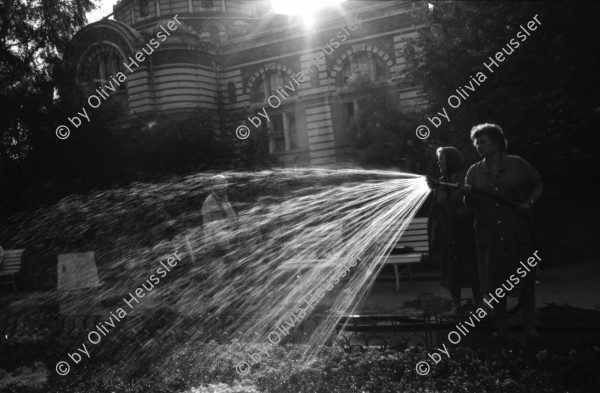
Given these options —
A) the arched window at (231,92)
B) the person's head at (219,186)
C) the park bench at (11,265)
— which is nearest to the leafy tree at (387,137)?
the person's head at (219,186)

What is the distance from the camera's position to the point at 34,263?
1609cm

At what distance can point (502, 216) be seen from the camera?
5.51m

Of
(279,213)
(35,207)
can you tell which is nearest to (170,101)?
(35,207)

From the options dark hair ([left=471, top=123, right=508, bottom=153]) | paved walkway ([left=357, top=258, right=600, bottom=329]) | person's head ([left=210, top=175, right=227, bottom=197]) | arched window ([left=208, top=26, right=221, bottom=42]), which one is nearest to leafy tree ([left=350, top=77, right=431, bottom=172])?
paved walkway ([left=357, top=258, right=600, bottom=329])

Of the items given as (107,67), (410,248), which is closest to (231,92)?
(107,67)

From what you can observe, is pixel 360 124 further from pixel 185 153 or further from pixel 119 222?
pixel 119 222

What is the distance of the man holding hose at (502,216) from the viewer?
548 centimetres

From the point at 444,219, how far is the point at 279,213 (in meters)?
4.71

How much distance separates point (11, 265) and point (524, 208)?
531 inches

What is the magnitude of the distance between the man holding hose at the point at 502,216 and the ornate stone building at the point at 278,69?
22.5m

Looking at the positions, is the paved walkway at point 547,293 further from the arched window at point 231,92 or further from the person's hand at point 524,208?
the arched window at point 231,92

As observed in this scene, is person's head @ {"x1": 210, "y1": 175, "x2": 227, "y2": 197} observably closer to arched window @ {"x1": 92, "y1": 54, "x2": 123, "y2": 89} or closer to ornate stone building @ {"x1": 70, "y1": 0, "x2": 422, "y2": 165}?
ornate stone building @ {"x1": 70, "y1": 0, "x2": 422, "y2": 165}

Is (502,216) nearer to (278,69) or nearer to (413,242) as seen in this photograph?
(413,242)

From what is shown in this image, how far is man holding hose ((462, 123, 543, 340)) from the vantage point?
5480 millimetres
